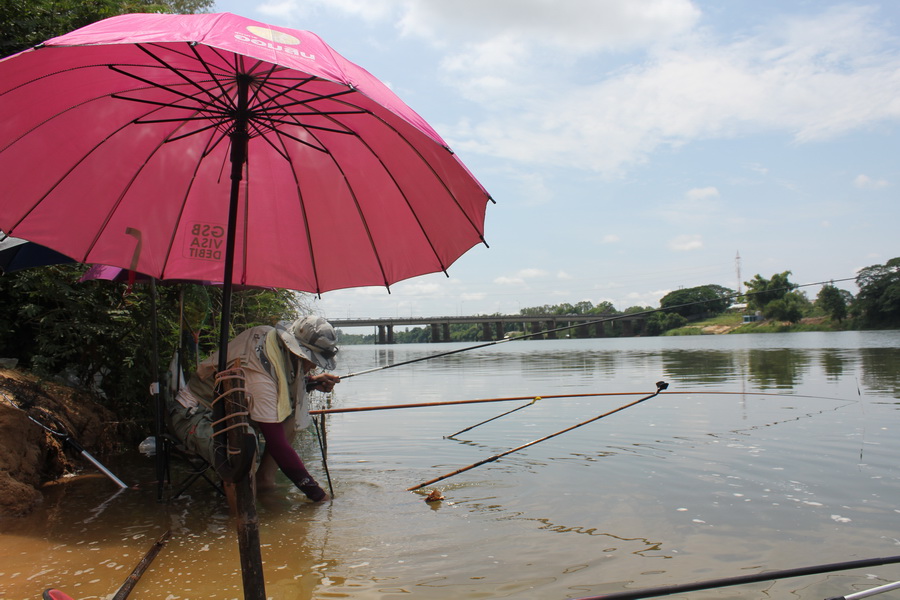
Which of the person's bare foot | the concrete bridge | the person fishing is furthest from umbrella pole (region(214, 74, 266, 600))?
the concrete bridge

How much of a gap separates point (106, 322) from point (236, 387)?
5117 millimetres

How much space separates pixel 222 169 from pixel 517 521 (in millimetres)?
3298

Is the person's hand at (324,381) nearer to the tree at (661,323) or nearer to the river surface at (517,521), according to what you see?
the river surface at (517,521)

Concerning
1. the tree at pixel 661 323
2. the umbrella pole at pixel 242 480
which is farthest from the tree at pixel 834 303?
the umbrella pole at pixel 242 480

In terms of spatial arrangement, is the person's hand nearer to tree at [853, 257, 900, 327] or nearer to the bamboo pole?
the bamboo pole

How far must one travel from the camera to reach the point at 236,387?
2672mm

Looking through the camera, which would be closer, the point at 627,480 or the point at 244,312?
the point at 627,480

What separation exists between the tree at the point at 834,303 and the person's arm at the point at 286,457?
267 ft

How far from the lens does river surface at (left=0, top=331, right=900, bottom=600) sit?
12.2 ft

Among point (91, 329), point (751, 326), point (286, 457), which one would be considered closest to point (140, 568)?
point (286, 457)

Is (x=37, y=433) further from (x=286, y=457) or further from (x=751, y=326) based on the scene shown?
(x=751, y=326)

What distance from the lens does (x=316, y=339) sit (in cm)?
509

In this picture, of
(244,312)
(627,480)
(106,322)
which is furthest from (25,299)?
(627,480)

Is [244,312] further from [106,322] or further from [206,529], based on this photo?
[206,529]
